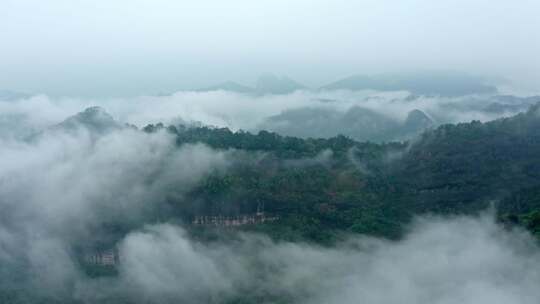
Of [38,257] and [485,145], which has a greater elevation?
[485,145]

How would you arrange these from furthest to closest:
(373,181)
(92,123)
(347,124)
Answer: (347,124), (92,123), (373,181)

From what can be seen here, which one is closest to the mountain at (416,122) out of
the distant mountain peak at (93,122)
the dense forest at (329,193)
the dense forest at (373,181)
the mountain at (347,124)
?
the mountain at (347,124)

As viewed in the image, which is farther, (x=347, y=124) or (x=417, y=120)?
(x=347, y=124)

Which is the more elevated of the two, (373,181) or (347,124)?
(347,124)

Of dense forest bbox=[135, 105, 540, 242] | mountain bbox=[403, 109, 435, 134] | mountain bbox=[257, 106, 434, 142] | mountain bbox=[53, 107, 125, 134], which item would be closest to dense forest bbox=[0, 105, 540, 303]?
dense forest bbox=[135, 105, 540, 242]

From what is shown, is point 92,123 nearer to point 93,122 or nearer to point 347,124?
point 93,122

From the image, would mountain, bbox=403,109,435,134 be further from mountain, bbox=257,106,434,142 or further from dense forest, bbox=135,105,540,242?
dense forest, bbox=135,105,540,242

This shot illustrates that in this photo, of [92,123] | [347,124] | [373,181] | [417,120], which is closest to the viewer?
[373,181]

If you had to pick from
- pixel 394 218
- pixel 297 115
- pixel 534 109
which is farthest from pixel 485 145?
pixel 297 115

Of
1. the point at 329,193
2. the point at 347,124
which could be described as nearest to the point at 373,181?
the point at 329,193

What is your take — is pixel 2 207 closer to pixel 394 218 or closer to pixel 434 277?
pixel 394 218

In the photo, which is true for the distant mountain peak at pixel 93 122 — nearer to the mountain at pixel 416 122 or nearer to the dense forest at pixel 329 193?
the dense forest at pixel 329 193
